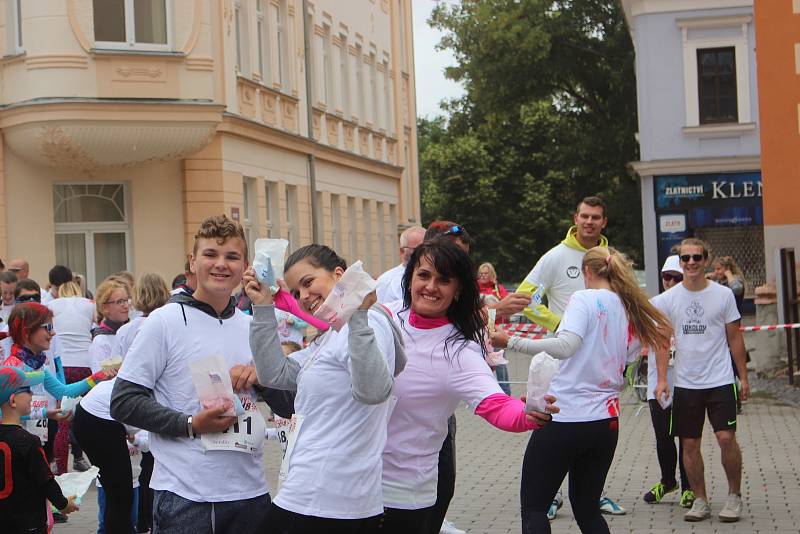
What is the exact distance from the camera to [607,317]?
782 cm

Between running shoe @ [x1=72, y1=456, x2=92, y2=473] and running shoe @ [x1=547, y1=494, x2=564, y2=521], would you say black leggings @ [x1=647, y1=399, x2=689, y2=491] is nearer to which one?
running shoe @ [x1=547, y1=494, x2=564, y2=521]

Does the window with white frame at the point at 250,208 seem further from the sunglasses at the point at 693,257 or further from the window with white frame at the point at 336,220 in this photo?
the sunglasses at the point at 693,257

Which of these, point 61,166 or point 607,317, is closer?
point 607,317

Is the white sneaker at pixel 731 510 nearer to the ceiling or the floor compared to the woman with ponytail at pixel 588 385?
nearer to the floor

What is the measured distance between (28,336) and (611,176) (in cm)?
3814

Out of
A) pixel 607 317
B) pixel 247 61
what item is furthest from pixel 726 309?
pixel 247 61

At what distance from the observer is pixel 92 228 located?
24.8 metres

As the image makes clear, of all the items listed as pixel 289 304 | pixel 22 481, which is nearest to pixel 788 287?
pixel 22 481

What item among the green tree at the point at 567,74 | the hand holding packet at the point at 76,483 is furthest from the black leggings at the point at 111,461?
the green tree at the point at 567,74

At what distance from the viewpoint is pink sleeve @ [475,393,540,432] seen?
195 inches

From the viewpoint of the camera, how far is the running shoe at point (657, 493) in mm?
10977

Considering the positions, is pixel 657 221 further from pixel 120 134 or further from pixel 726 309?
pixel 726 309

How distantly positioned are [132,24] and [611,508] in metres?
15.9

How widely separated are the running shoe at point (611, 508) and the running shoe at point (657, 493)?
40 centimetres
